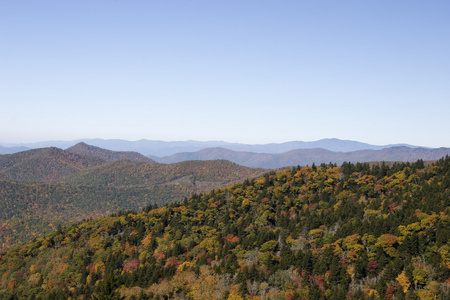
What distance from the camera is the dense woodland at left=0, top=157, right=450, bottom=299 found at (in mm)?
87250

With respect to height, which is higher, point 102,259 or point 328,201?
point 328,201

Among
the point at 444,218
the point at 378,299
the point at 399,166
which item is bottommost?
the point at 378,299

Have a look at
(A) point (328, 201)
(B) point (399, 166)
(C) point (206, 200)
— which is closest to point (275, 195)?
(A) point (328, 201)

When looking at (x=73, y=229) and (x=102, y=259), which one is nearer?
(x=102, y=259)

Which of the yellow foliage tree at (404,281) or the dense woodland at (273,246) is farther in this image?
the dense woodland at (273,246)

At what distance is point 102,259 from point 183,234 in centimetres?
3334

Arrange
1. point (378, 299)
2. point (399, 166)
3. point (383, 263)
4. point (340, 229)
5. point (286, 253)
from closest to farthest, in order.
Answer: point (378, 299) → point (383, 263) → point (286, 253) → point (340, 229) → point (399, 166)

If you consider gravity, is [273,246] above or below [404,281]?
below

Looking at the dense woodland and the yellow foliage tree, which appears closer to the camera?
the yellow foliage tree

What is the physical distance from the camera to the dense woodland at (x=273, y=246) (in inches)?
3435

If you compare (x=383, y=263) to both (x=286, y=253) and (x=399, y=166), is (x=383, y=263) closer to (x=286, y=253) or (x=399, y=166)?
(x=286, y=253)

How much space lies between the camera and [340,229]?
114 metres

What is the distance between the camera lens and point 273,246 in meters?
113

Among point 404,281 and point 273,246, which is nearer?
point 404,281
